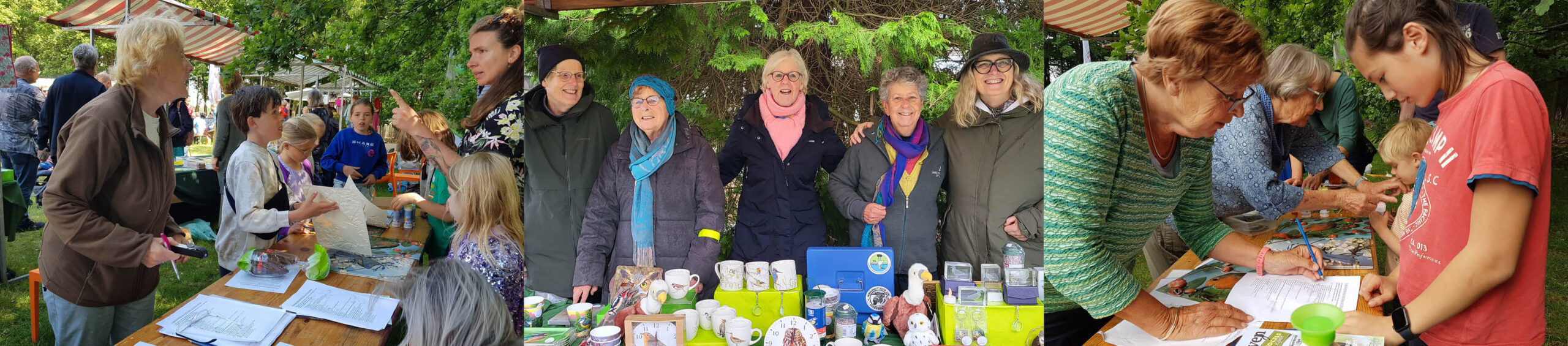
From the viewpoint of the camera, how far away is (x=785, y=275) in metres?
2.52

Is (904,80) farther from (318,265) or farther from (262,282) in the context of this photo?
(262,282)

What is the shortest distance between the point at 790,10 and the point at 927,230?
779 mm

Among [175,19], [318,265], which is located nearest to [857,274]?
[318,265]

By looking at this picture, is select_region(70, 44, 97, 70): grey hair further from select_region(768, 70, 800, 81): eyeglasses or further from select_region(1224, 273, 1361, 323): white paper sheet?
select_region(1224, 273, 1361, 323): white paper sheet

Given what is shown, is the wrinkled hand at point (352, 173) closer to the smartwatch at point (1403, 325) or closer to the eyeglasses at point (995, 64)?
the eyeglasses at point (995, 64)

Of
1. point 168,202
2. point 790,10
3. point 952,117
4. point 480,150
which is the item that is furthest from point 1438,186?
point 168,202

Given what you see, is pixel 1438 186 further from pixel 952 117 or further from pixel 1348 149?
pixel 952 117

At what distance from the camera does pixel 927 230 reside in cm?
242

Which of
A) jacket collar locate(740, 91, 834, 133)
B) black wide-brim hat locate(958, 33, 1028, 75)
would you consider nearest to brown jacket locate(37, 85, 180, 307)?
jacket collar locate(740, 91, 834, 133)

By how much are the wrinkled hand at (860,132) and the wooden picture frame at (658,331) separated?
76cm

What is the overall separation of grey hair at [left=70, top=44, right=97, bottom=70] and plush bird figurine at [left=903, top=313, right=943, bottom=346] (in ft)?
8.75

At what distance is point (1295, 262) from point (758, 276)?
154 cm

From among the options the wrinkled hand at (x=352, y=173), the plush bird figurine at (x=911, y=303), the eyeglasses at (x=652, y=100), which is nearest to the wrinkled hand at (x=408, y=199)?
the wrinkled hand at (x=352, y=173)

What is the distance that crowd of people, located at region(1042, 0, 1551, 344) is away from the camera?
5.55 feet
